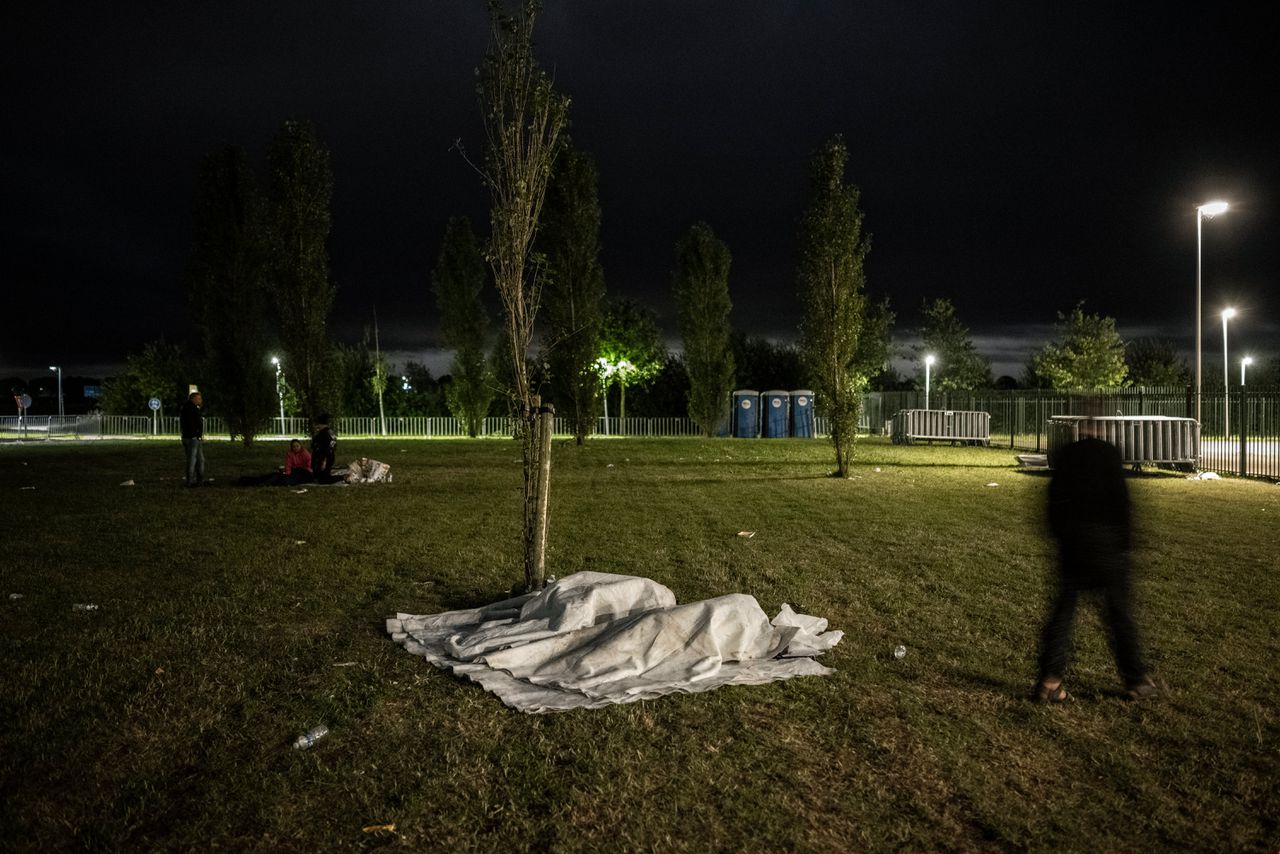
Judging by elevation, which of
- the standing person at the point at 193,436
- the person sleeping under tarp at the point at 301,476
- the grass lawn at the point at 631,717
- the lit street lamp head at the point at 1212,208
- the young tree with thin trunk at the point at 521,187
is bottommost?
the grass lawn at the point at 631,717

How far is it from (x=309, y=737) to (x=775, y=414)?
40.7 meters

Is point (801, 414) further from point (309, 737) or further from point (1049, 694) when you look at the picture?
point (309, 737)

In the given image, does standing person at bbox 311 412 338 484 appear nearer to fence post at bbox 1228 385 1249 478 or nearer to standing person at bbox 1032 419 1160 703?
standing person at bbox 1032 419 1160 703

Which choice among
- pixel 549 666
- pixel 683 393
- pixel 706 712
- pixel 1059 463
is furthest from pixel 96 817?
pixel 683 393

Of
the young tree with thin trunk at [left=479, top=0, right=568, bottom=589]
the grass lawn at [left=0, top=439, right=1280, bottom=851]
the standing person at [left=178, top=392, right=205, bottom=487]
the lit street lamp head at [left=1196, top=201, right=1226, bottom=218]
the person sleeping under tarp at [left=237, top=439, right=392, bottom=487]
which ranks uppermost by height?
the lit street lamp head at [left=1196, top=201, right=1226, bottom=218]

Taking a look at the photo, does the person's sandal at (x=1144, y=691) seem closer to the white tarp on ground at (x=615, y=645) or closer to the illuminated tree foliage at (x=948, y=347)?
the white tarp on ground at (x=615, y=645)

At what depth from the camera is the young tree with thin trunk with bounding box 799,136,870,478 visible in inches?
765

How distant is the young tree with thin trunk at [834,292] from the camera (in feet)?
63.7

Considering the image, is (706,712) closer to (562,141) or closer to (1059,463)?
(1059,463)

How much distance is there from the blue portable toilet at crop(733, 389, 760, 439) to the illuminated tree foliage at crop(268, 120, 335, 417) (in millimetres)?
23193

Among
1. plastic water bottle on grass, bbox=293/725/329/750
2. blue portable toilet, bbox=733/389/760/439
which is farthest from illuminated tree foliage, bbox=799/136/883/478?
blue portable toilet, bbox=733/389/760/439

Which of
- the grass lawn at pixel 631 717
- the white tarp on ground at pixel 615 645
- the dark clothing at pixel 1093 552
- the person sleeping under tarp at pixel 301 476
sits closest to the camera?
the grass lawn at pixel 631 717

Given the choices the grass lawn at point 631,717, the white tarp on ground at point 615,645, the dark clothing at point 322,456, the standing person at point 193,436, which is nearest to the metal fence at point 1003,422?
the grass lawn at point 631,717

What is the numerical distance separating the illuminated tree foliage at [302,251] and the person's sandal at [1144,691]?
A: 2440cm
